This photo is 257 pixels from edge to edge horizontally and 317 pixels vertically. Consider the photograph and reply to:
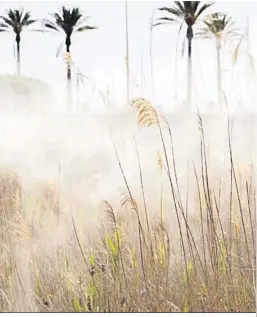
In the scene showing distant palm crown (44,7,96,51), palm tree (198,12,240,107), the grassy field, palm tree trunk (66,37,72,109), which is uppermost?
distant palm crown (44,7,96,51)

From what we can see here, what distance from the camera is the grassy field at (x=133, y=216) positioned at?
5.67ft

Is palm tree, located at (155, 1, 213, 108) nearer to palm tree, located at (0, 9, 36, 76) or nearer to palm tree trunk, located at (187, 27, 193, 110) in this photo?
palm tree trunk, located at (187, 27, 193, 110)

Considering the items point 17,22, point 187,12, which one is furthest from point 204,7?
point 17,22

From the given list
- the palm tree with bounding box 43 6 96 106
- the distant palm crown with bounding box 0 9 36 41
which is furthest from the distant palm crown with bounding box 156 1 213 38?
the distant palm crown with bounding box 0 9 36 41

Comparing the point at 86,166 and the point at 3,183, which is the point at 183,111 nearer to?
the point at 86,166

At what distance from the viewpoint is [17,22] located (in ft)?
5.82

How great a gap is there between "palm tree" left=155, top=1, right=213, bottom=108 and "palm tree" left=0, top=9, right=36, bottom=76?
0.46m

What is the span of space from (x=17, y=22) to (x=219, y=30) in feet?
2.30

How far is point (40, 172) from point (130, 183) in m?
0.31

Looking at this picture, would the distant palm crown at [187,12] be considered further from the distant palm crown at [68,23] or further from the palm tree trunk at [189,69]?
the distant palm crown at [68,23]

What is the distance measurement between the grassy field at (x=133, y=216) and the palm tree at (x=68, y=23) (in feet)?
0.95

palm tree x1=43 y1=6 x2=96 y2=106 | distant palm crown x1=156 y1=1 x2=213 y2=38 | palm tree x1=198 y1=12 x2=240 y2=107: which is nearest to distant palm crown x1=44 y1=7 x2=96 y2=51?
palm tree x1=43 y1=6 x2=96 y2=106

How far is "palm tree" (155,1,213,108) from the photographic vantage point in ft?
5.68

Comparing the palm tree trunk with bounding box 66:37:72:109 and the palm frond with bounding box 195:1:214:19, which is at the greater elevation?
the palm frond with bounding box 195:1:214:19
